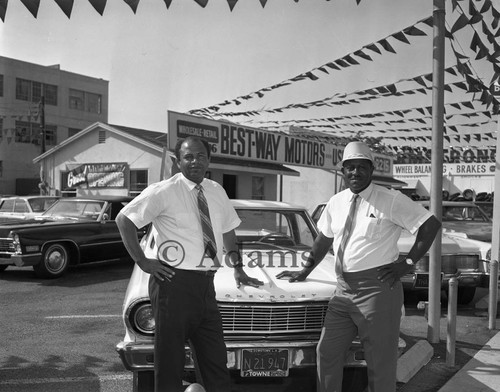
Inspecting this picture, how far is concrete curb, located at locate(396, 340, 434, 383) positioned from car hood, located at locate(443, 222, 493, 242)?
468cm

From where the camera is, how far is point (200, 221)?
309cm

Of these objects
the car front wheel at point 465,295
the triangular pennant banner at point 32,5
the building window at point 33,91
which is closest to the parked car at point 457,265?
the car front wheel at point 465,295

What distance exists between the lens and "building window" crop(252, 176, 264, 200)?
21.8m

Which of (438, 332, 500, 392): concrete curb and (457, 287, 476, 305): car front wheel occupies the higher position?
(457, 287, 476, 305): car front wheel

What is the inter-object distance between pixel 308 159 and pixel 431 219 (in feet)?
41.2

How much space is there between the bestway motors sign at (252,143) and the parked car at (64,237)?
1.96m

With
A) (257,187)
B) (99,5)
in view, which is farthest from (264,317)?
(257,187)

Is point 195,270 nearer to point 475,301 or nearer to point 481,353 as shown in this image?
point 481,353

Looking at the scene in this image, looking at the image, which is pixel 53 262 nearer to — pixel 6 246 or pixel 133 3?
pixel 6 246

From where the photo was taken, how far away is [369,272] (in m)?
3.19

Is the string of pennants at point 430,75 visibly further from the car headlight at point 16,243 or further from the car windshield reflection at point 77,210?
the car headlight at point 16,243

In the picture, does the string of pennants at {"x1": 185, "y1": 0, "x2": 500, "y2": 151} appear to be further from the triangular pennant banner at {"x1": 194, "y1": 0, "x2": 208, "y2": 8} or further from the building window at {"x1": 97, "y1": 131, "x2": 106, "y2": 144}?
the building window at {"x1": 97, "y1": 131, "x2": 106, "y2": 144}

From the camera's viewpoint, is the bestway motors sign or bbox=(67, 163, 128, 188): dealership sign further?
bbox=(67, 163, 128, 188): dealership sign

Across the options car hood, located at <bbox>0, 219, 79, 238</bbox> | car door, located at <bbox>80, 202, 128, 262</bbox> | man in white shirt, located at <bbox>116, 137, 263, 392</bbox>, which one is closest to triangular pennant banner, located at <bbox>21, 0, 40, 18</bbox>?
man in white shirt, located at <bbox>116, 137, 263, 392</bbox>
